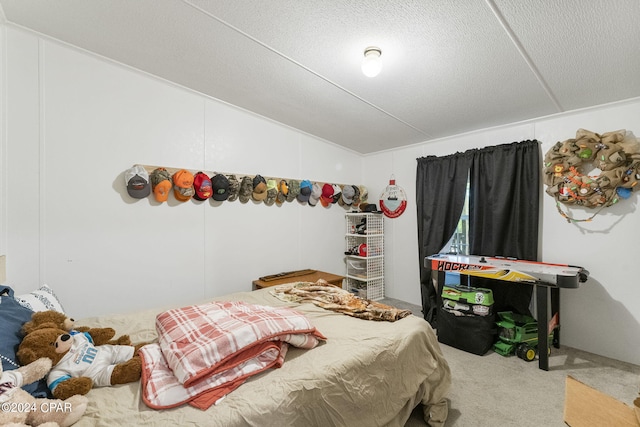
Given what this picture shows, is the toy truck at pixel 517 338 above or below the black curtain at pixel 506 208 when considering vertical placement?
below

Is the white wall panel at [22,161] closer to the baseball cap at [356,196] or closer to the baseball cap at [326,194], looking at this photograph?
the baseball cap at [326,194]

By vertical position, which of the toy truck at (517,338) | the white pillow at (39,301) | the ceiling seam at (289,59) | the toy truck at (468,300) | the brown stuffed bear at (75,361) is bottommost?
the toy truck at (517,338)

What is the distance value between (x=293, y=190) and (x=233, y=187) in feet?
2.61

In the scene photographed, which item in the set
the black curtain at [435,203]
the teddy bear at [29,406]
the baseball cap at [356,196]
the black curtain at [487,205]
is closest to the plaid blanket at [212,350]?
the teddy bear at [29,406]

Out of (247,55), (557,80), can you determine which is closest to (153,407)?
(247,55)

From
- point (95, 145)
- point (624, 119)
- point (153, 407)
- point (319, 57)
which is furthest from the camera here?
point (624, 119)

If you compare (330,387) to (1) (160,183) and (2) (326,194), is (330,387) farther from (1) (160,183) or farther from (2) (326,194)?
(2) (326,194)

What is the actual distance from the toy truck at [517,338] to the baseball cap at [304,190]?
2.44 metres

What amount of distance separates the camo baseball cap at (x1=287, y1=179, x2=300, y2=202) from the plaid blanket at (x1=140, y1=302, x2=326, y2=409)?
2.00 metres

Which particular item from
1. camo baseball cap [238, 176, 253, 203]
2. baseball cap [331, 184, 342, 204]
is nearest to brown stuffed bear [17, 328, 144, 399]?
camo baseball cap [238, 176, 253, 203]

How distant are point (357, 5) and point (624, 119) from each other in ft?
8.44

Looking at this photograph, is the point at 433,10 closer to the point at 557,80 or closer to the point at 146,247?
the point at 557,80

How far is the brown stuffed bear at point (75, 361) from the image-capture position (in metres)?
1.04

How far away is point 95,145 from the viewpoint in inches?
87.4
